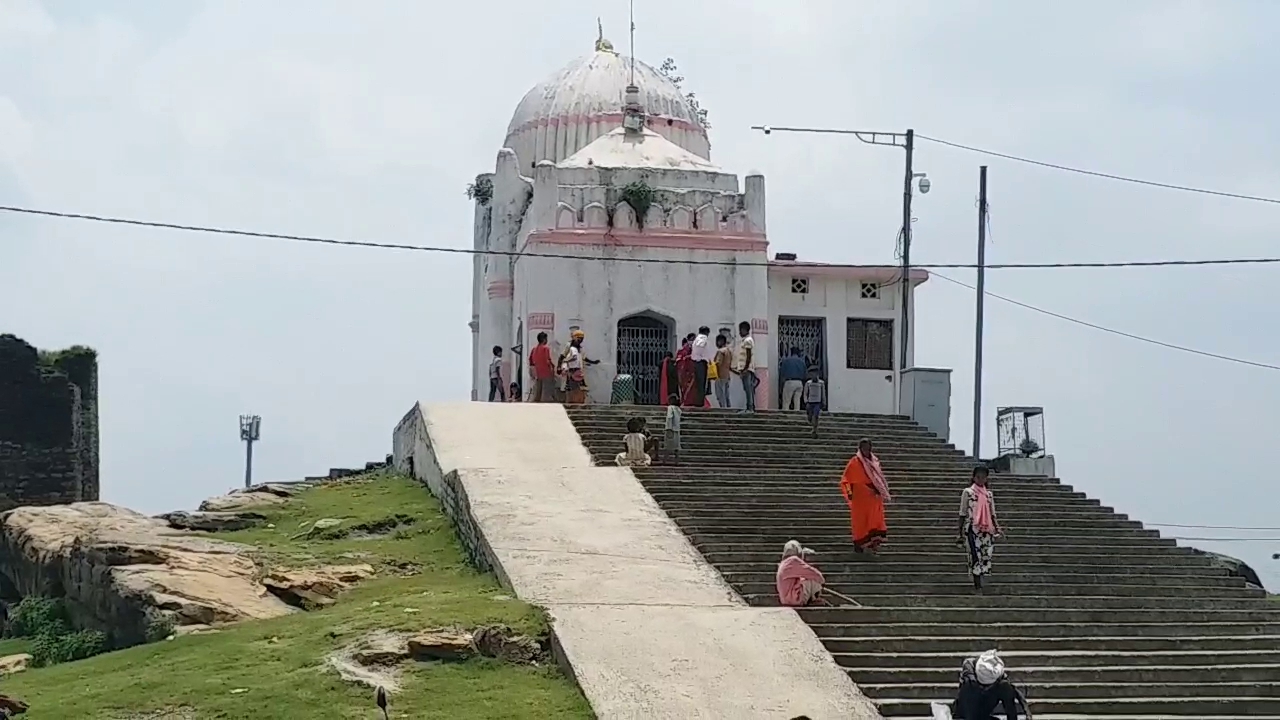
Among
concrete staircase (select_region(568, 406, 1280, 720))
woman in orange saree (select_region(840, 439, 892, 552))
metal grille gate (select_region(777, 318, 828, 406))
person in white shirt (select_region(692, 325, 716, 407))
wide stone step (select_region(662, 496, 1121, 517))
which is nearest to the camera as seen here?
concrete staircase (select_region(568, 406, 1280, 720))

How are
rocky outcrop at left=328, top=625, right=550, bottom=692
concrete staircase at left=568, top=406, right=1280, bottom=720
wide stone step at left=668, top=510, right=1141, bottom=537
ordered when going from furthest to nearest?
wide stone step at left=668, top=510, right=1141, bottom=537
concrete staircase at left=568, top=406, right=1280, bottom=720
rocky outcrop at left=328, top=625, right=550, bottom=692

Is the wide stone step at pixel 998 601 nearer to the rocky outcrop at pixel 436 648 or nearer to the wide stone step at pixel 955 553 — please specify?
the wide stone step at pixel 955 553

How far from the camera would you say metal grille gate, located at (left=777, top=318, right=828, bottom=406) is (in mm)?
27844

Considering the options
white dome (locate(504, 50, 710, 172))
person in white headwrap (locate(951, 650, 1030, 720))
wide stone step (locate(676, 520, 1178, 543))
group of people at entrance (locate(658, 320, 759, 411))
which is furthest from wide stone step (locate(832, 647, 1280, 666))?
white dome (locate(504, 50, 710, 172))

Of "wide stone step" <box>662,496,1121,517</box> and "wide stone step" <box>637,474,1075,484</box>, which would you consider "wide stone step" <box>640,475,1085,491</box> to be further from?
"wide stone step" <box>662,496,1121,517</box>

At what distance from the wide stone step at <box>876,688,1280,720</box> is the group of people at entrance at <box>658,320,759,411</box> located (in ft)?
36.6

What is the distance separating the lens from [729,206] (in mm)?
27531

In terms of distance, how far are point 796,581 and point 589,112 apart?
1831cm

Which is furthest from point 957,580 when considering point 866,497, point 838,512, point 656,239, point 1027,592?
point 656,239

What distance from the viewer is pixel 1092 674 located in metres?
12.9

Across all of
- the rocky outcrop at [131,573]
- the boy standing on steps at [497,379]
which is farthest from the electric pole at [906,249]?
the rocky outcrop at [131,573]

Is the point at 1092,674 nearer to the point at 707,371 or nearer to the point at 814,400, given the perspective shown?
the point at 814,400

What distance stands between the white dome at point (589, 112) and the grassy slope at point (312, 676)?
52.8 feet

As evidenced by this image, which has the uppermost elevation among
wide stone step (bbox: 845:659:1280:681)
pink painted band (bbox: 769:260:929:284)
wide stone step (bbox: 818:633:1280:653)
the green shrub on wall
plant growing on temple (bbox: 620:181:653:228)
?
plant growing on temple (bbox: 620:181:653:228)
